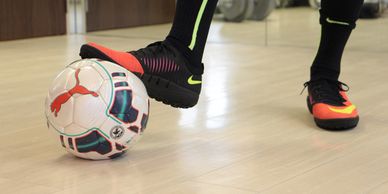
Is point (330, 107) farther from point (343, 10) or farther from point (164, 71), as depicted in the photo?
point (164, 71)

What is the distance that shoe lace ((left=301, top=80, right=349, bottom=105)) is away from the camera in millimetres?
1923

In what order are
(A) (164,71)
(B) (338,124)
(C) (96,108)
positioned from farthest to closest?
1. (B) (338,124)
2. (A) (164,71)
3. (C) (96,108)

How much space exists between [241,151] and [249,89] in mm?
903

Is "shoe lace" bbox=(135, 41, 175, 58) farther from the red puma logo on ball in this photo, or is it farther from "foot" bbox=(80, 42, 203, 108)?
the red puma logo on ball

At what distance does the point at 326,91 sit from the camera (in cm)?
196

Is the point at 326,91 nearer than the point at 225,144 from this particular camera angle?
No

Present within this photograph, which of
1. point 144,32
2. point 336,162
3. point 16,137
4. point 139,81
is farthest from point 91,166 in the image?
point 144,32

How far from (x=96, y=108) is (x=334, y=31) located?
80 cm

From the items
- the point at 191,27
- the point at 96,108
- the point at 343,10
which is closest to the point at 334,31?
the point at 343,10

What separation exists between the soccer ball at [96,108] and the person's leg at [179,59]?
0.34 feet

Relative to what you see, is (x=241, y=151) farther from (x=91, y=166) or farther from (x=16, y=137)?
(x=16, y=137)

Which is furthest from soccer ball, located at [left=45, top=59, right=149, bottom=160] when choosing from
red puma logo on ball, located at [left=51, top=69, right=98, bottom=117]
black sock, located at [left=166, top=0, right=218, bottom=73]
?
black sock, located at [left=166, top=0, right=218, bottom=73]

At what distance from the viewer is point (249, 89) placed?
A: 2.54 m

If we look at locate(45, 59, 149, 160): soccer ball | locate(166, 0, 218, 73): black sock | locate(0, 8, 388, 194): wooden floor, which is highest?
locate(166, 0, 218, 73): black sock
